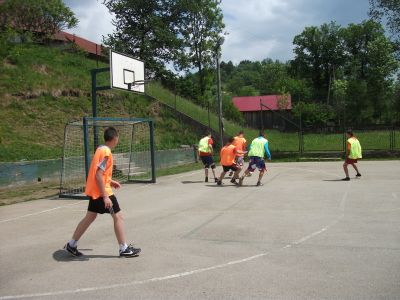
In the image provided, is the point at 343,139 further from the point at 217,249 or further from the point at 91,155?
the point at 217,249

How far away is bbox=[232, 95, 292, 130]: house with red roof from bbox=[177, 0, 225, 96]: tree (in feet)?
27.6

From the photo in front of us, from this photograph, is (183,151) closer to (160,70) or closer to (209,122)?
(209,122)

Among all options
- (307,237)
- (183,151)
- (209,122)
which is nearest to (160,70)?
(209,122)

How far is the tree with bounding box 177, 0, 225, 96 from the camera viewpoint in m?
41.1

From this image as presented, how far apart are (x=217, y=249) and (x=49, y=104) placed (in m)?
18.4

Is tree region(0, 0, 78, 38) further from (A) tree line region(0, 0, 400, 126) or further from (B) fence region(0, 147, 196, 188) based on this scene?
(B) fence region(0, 147, 196, 188)

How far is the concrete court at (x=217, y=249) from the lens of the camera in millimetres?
5078

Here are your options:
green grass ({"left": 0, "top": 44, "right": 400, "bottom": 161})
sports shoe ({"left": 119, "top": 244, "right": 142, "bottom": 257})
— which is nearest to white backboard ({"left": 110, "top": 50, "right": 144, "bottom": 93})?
green grass ({"left": 0, "top": 44, "right": 400, "bottom": 161})

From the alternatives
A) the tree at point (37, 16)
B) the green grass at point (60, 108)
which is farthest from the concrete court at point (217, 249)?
the tree at point (37, 16)

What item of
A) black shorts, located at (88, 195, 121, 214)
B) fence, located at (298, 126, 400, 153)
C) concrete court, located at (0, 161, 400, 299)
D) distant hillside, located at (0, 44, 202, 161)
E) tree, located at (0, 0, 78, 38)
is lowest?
concrete court, located at (0, 161, 400, 299)

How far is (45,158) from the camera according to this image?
1798cm

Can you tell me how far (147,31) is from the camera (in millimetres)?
40344

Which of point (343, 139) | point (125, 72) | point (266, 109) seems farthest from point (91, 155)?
point (266, 109)

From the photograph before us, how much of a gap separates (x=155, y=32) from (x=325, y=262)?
118 ft
